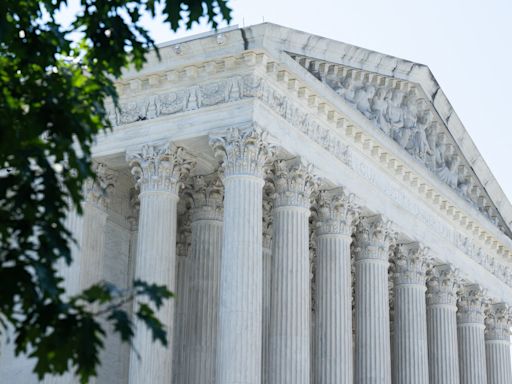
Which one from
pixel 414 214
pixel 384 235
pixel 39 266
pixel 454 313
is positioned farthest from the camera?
pixel 454 313

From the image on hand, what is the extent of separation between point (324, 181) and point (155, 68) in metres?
8.14

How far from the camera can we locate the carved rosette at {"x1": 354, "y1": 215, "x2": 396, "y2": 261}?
47125mm

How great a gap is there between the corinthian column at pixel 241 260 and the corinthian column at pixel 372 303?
9623mm

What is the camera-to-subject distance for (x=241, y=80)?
3956 cm

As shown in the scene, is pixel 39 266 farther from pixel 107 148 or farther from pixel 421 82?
pixel 421 82

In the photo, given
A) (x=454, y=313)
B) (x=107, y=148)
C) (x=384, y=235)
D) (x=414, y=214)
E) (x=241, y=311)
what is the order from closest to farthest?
(x=241, y=311), (x=107, y=148), (x=384, y=235), (x=414, y=214), (x=454, y=313)

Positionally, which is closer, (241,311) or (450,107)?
(241,311)

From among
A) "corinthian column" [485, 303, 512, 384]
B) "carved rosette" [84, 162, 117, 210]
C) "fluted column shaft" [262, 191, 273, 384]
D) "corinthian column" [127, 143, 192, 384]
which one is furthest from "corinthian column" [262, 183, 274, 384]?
"corinthian column" [485, 303, 512, 384]

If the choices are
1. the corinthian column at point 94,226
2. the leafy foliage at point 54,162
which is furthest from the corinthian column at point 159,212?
the leafy foliage at point 54,162

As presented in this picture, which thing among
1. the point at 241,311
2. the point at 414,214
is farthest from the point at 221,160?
the point at 414,214

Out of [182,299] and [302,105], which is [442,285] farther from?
[302,105]

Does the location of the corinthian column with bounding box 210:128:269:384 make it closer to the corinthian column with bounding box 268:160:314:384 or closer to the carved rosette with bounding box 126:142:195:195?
the carved rosette with bounding box 126:142:195:195


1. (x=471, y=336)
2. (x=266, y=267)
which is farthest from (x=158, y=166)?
(x=471, y=336)

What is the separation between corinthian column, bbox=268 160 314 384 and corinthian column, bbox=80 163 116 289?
6968mm
